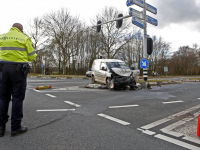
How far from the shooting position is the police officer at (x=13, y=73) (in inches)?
120

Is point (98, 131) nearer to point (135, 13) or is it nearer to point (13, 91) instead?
point (13, 91)

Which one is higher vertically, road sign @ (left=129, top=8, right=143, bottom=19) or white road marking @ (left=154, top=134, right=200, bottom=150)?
road sign @ (left=129, top=8, right=143, bottom=19)

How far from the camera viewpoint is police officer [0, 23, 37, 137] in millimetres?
3059

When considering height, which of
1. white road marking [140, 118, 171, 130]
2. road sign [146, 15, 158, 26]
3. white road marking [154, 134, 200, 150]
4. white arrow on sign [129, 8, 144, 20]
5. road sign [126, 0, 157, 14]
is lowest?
white road marking [154, 134, 200, 150]

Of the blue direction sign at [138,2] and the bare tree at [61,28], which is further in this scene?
the bare tree at [61,28]

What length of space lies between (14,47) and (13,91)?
823 millimetres

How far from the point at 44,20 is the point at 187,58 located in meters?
41.8

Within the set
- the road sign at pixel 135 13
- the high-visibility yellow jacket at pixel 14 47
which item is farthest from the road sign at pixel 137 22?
the high-visibility yellow jacket at pixel 14 47

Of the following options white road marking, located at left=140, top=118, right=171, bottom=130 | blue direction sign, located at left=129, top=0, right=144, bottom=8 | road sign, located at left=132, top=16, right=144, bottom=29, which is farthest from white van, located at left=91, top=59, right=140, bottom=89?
white road marking, located at left=140, top=118, right=171, bottom=130

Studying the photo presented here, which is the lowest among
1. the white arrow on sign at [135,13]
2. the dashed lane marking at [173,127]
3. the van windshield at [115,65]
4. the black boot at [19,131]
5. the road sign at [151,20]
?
the dashed lane marking at [173,127]

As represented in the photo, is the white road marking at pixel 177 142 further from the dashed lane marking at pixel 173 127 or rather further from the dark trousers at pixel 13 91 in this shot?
the dark trousers at pixel 13 91

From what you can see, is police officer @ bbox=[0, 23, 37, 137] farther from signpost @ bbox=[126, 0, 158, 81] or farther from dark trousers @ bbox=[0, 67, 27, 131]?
signpost @ bbox=[126, 0, 158, 81]

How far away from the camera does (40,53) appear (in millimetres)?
39469

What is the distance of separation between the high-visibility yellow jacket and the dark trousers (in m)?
0.21
